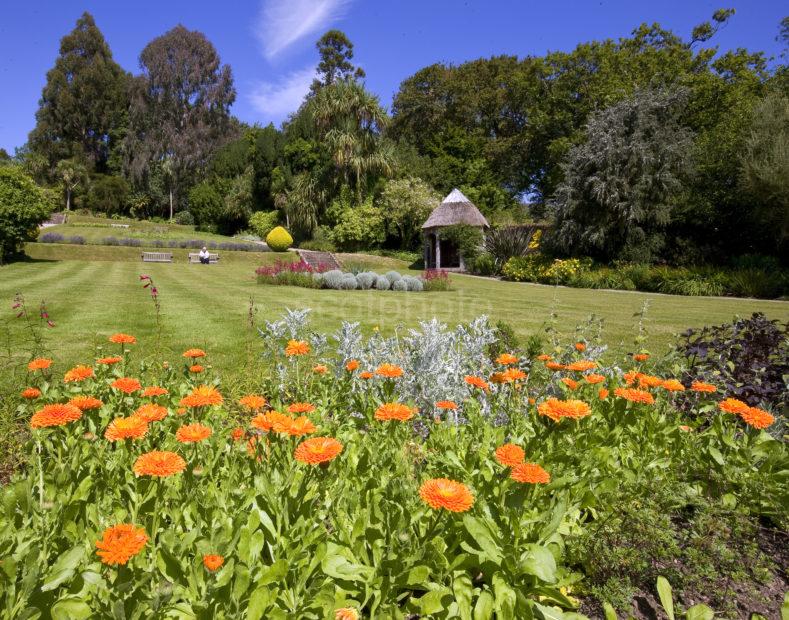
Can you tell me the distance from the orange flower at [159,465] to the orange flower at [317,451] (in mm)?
322

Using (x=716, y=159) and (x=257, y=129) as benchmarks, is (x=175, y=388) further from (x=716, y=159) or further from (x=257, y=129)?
(x=257, y=129)

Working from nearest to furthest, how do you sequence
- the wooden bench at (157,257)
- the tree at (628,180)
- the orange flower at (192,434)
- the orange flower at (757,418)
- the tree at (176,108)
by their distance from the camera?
the orange flower at (192,434)
the orange flower at (757,418)
the tree at (628,180)
the wooden bench at (157,257)
the tree at (176,108)

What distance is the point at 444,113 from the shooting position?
3681 cm

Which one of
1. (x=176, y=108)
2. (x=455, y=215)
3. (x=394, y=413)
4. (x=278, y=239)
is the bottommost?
(x=394, y=413)

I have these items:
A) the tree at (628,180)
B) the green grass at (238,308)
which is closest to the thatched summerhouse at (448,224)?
the tree at (628,180)

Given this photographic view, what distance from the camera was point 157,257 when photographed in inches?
825

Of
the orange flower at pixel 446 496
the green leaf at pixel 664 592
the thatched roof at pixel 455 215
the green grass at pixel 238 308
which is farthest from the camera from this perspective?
the thatched roof at pixel 455 215

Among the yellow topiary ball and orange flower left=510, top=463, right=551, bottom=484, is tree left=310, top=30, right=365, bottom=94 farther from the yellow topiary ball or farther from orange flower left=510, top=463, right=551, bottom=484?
orange flower left=510, top=463, right=551, bottom=484

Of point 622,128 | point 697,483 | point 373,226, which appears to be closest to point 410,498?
point 697,483

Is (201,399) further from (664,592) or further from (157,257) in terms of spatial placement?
(157,257)

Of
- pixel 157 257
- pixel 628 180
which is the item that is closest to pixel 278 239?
pixel 157 257

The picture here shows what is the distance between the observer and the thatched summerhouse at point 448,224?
22859 millimetres

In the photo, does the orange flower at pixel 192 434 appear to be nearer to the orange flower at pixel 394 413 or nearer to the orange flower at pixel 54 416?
the orange flower at pixel 54 416

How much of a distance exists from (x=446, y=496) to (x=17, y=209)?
57.8 feet
